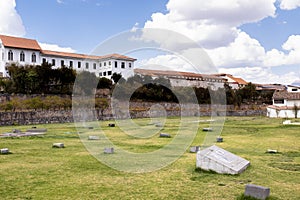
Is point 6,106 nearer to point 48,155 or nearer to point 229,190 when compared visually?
point 48,155

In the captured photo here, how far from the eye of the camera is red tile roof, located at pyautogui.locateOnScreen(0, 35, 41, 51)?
79881mm

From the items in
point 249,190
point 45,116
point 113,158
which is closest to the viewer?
point 249,190

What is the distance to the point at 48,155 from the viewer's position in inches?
610

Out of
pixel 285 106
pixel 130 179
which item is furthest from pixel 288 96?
pixel 130 179

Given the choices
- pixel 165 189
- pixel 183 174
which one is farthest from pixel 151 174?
pixel 165 189

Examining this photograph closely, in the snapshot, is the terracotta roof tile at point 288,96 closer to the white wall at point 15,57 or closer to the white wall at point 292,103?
the white wall at point 292,103

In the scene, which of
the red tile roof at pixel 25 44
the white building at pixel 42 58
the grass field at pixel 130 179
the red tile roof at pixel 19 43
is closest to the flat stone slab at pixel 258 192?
the grass field at pixel 130 179

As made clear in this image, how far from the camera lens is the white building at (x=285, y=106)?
67062 mm

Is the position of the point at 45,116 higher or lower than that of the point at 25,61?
lower

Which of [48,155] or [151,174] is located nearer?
[151,174]

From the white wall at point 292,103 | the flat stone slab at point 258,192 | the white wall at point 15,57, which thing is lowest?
the flat stone slab at point 258,192

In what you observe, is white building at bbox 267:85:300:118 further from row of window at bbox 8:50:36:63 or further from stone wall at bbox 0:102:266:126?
row of window at bbox 8:50:36:63

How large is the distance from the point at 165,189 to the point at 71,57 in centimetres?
8839

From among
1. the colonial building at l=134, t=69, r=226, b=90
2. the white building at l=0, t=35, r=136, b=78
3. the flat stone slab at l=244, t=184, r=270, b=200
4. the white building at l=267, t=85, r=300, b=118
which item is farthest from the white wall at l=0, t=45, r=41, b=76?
the flat stone slab at l=244, t=184, r=270, b=200
